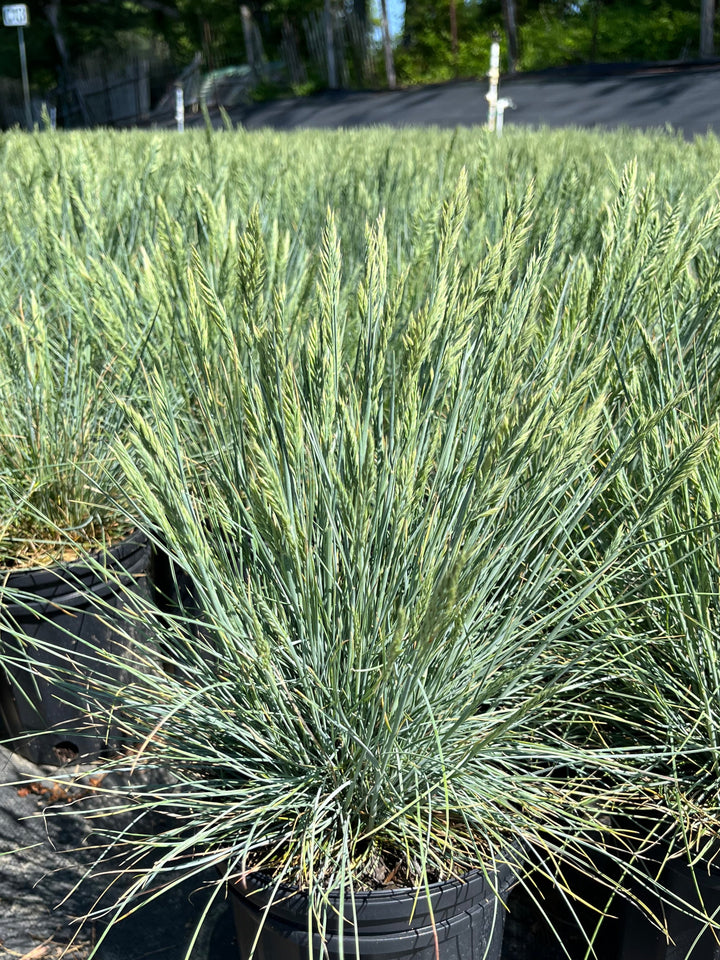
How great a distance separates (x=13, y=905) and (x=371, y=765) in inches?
34.2

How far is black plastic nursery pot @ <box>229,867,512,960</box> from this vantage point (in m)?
1.00

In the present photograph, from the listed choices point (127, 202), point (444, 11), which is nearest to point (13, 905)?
point (127, 202)

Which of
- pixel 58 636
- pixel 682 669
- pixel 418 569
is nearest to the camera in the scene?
pixel 418 569

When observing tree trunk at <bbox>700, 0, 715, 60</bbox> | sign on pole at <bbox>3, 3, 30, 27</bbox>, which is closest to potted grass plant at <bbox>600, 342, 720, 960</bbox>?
sign on pole at <bbox>3, 3, 30, 27</bbox>

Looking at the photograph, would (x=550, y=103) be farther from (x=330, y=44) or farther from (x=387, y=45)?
(x=330, y=44)

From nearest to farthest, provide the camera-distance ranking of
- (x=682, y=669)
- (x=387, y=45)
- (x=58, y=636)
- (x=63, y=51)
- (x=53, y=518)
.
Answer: (x=682, y=669) < (x=58, y=636) < (x=53, y=518) < (x=387, y=45) < (x=63, y=51)

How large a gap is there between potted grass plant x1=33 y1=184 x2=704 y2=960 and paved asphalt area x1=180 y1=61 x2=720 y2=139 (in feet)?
32.2

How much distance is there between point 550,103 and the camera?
12.5 metres

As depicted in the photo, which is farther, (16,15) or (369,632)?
(16,15)

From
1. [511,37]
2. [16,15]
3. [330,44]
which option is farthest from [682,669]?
[330,44]

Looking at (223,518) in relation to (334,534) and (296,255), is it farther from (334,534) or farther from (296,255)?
(296,255)

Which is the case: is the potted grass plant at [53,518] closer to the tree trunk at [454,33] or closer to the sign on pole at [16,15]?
the sign on pole at [16,15]

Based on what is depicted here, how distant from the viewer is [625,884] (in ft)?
Result: 4.06

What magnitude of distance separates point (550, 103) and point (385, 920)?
1324 centimetres
